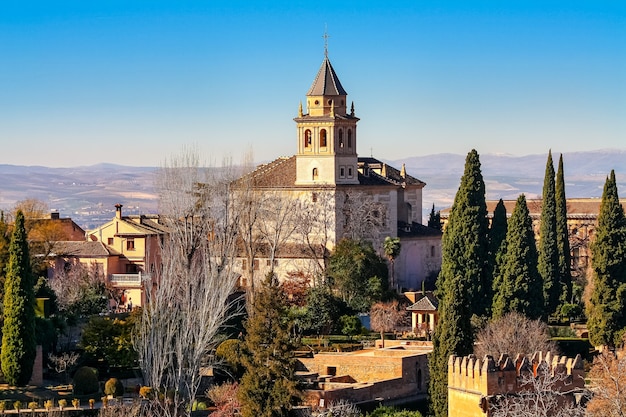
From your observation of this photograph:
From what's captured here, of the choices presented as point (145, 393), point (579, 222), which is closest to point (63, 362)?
point (145, 393)

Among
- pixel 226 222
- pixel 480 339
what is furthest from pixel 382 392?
pixel 226 222

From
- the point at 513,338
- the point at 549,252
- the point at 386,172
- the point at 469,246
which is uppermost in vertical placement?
the point at 386,172

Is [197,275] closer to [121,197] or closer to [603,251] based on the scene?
[603,251]

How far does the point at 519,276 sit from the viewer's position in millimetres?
57500

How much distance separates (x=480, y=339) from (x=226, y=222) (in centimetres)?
1428

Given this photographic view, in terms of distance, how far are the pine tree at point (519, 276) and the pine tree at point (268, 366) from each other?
47.9ft

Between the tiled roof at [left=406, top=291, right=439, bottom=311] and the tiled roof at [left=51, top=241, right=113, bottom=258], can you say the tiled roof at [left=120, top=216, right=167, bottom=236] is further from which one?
the tiled roof at [left=406, top=291, right=439, bottom=311]

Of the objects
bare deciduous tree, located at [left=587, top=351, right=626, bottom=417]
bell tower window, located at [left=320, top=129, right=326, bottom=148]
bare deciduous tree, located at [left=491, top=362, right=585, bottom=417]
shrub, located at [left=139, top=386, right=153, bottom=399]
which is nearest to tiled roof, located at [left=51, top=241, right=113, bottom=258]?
bell tower window, located at [left=320, top=129, right=326, bottom=148]

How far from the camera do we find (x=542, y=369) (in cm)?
4188

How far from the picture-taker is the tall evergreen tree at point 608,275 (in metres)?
56.2

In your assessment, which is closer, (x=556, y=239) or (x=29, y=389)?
(x=29, y=389)

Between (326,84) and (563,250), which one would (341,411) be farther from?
(326,84)

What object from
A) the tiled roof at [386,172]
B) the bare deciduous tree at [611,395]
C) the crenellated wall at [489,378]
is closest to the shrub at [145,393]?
the crenellated wall at [489,378]

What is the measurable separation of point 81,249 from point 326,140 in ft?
37.8
